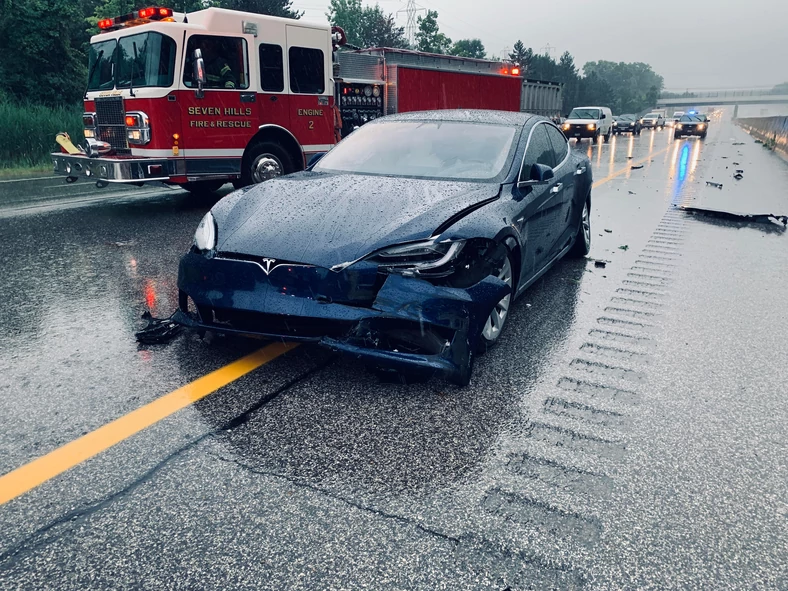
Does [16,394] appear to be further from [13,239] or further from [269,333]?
[13,239]

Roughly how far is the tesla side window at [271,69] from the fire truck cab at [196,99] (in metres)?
0.02

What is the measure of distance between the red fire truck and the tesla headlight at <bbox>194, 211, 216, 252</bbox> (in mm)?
5481

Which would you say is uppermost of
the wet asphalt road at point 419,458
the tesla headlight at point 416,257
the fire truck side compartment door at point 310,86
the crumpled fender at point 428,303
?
the fire truck side compartment door at point 310,86

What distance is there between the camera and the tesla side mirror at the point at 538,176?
4456 millimetres

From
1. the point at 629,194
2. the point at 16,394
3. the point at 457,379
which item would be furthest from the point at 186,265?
the point at 629,194

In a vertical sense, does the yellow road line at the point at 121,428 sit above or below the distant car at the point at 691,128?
below

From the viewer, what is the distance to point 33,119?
15.6m

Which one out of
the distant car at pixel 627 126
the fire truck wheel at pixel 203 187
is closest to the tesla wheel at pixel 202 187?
the fire truck wheel at pixel 203 187

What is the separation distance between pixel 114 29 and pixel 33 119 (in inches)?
298

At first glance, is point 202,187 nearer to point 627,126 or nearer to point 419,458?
point 419,458

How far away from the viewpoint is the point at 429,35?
8669cm

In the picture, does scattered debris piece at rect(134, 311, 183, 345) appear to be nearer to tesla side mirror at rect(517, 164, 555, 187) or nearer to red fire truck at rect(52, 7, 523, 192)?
tesla side mirror at rect(517, 164, 555, 187)

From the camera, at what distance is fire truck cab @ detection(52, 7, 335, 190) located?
8.77 meters

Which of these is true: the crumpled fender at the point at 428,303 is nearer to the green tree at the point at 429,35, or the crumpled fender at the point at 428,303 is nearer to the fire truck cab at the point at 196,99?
the fire truck cab at the point at 196,99
